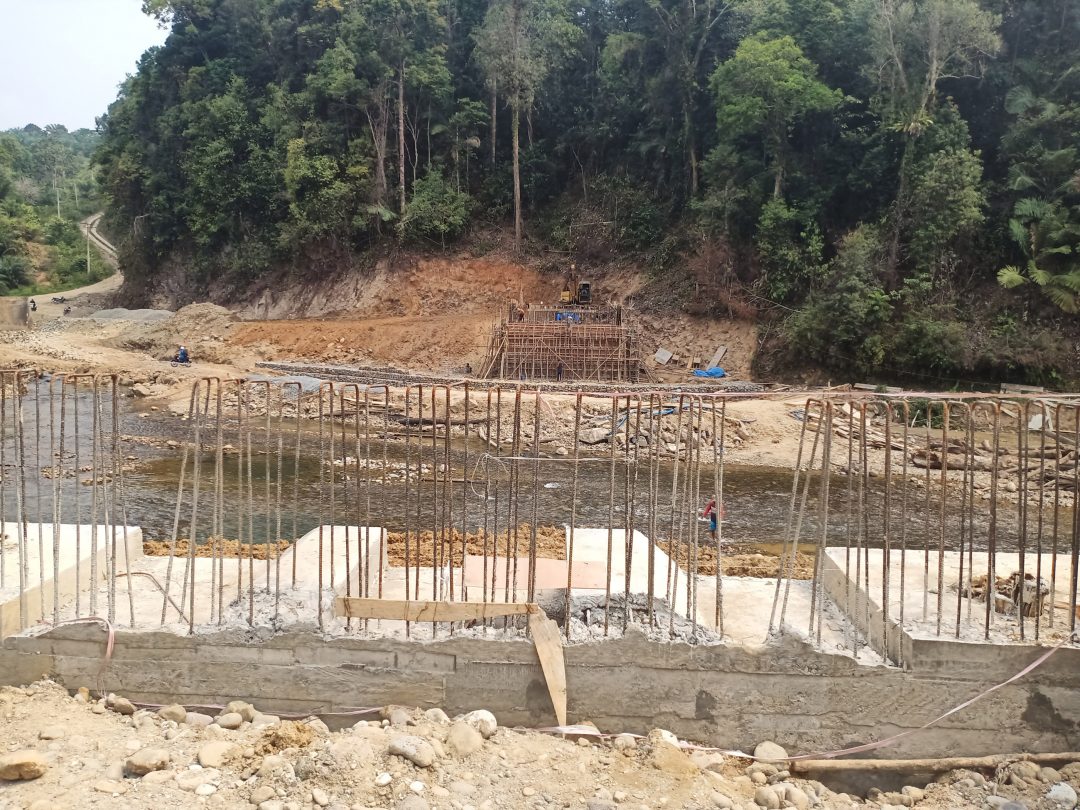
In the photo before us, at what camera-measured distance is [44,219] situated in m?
53.6

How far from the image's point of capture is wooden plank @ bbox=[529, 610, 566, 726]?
5645 millimetres

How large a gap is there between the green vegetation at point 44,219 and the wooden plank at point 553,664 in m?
48.0

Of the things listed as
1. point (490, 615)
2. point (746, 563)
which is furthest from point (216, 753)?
point (746, 563)

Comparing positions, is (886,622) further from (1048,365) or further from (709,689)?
(1048,365)

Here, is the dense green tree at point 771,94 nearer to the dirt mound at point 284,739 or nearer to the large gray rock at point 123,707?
the dirt mound at point 284,739

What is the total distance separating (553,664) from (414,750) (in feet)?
3.85

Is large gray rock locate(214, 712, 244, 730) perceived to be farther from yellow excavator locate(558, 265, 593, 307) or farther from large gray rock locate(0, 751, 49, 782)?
yellow excavator locate(558, 265, 593, 307)

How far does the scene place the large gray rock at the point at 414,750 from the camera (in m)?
4.94

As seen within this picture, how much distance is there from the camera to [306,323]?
31516mm

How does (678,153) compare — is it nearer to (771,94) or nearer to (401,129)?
(771,94)

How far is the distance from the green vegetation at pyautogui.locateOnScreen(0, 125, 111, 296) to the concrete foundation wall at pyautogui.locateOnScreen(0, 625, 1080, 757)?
1817 inches

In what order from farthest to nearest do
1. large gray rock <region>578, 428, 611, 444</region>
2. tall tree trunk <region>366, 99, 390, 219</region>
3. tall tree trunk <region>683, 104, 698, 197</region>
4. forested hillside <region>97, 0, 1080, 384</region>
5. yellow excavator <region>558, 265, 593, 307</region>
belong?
tall tree trunk <region>366, 99, 390, 219</region> → tall tree trunk <region>683, 104, 698, 197</region> → yellow excavator <region>558, 265, 593, 307</region> → forested hillside <region>97, 0, 1080, 384</region> → large gray rock <region>578, 428, 611, 444</region>

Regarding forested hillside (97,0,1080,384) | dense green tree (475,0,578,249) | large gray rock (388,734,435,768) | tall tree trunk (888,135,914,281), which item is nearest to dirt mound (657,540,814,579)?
large gray rock (388,734,435,768)

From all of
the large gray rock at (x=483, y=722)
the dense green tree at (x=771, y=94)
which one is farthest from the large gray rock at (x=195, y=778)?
the dense green tree at (x=771, y=94)
